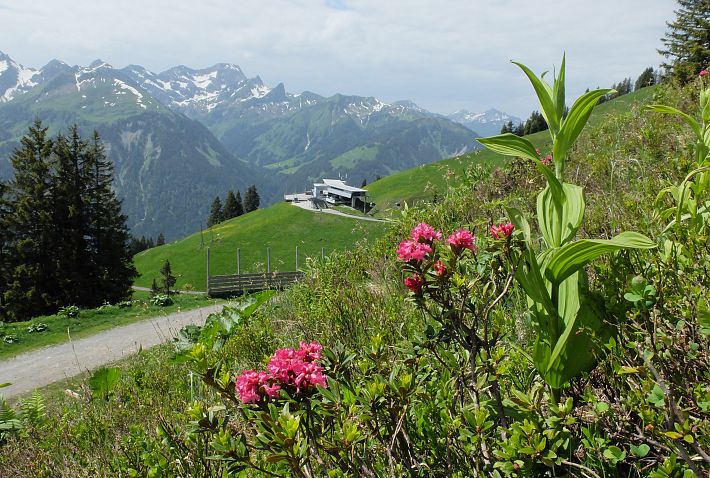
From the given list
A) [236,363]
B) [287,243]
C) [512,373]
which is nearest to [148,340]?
[236,363]

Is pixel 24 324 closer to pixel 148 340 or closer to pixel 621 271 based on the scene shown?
pixel 148 340

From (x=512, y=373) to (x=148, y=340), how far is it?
15504 millimetres

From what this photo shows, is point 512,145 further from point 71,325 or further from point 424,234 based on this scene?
point 71,325

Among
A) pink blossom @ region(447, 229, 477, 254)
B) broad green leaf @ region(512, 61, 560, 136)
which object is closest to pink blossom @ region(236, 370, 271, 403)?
pink blossom @ region(447, 229, 477, 254)

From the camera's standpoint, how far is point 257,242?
211 ft

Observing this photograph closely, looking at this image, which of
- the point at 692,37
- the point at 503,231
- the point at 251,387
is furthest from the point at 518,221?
the point at 692,37

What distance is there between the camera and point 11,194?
3681 centimetres

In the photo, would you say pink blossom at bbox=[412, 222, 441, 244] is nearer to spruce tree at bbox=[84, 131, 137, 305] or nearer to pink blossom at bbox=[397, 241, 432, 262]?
pink blossom at bbox=[397, 241, 432, 262]

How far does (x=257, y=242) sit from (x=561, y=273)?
63889 mm

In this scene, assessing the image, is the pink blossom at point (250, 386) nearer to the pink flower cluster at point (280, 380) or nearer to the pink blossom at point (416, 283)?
the pink flower cluster at point (280, 380)

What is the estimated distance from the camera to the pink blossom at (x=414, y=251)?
6.77 feet

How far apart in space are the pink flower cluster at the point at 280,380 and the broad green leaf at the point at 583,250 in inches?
42.9

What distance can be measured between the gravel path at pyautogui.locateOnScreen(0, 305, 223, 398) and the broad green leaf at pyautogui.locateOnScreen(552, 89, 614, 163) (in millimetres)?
10246

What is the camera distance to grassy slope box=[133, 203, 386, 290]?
192ft
